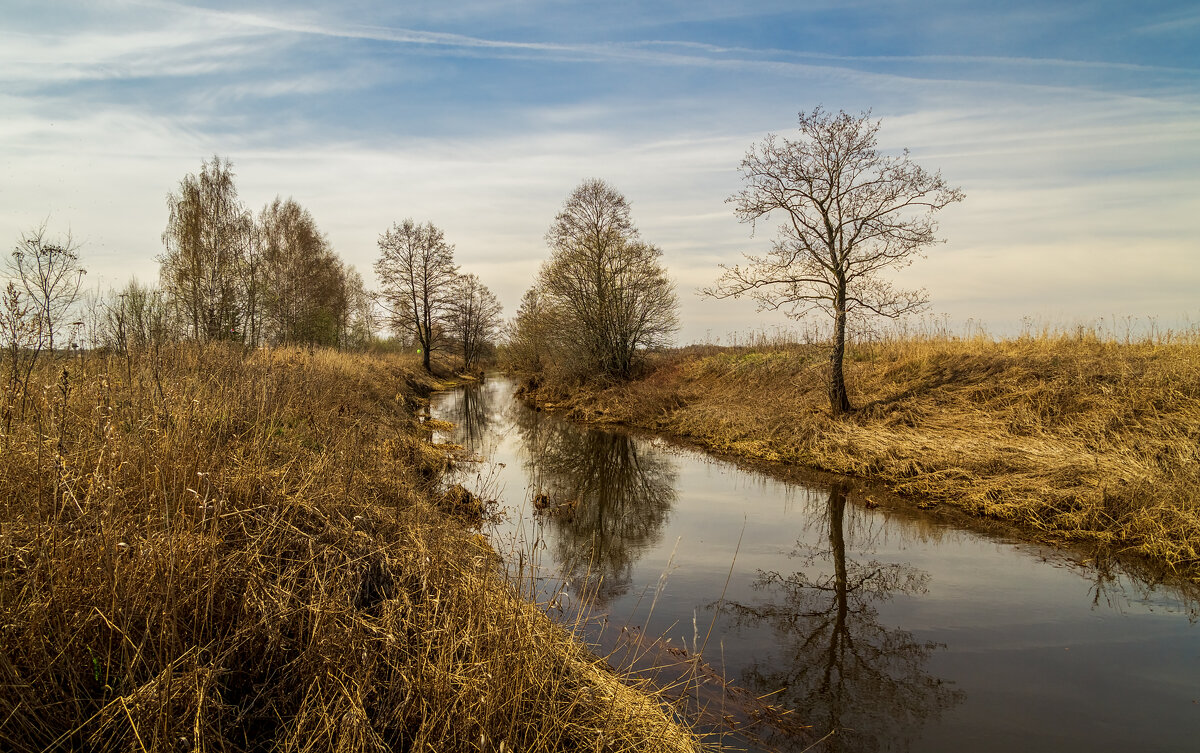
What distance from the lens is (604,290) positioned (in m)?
23.6

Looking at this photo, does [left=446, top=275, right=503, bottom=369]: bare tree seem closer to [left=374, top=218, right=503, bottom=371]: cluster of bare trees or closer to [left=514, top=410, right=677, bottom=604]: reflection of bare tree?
[left=374, top=218, right=503, bottom=371]: cluster of bare trees

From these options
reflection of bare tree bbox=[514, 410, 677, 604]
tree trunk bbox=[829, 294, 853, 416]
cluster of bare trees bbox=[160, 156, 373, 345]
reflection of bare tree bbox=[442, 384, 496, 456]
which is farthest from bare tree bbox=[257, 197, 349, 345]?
tree trunk bbox=[829, 294, 853, 416]

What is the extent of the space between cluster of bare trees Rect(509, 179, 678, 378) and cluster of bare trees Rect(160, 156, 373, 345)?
1217cm

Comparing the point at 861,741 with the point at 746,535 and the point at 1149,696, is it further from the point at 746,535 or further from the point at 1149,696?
the point at 746,535

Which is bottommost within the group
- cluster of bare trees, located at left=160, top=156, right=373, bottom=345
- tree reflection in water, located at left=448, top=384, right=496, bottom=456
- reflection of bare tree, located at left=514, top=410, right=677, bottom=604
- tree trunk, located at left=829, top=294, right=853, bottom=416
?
reflection of bare tree, located at left=514, top=410, right=677, bottom=604

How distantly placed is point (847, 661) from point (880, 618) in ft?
3.35

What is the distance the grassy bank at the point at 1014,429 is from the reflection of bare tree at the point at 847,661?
2901 mm

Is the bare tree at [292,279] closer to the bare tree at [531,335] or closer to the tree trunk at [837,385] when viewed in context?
the bare tree at [531,335]

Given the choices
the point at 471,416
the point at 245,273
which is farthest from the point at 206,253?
the point at 471,416

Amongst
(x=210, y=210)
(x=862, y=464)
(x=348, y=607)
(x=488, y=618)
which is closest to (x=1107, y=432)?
(x=862, y=464)

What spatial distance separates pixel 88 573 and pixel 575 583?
4.36 metres

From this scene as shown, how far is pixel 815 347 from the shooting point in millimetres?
19625

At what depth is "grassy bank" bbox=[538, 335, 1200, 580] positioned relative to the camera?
730cm

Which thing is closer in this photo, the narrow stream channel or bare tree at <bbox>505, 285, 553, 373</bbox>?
the narrow stream channel
